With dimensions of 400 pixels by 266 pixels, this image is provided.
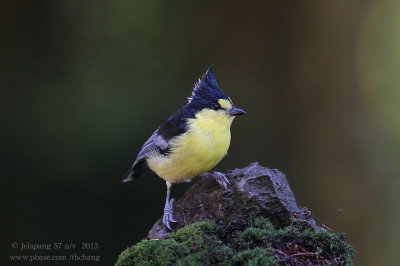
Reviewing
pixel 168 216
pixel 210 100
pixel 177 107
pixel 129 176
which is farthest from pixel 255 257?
pixel 177 107

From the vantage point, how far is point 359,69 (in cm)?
679

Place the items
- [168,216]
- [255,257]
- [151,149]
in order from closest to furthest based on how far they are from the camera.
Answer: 1. [255,257]
2. [168,216]
3. [151,149]

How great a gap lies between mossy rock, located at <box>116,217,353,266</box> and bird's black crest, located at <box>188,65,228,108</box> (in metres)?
1.68

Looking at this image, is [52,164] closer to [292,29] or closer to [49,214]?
[49,214]

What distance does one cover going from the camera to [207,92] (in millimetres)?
4312

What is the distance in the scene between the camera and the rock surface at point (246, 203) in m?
3.02

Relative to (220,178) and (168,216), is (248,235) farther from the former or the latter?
(168,216)

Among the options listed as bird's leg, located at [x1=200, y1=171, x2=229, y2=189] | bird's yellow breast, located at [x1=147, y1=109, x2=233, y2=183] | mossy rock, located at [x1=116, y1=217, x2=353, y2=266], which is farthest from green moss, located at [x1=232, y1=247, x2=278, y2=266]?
bird's yellow breast, located at [x1=147, y1=109, x2=233, y2=183]

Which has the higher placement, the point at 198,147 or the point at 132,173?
the point at 198,147

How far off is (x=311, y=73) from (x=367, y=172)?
4.76 feet

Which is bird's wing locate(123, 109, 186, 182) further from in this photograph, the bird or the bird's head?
the bird's head

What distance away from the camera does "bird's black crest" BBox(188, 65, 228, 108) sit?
4.27 m

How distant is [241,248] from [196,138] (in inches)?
63.3

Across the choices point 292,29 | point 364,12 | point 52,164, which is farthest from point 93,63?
point 364,12
